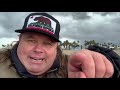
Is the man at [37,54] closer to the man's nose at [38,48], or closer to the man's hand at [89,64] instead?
the man's nose at [38,48]

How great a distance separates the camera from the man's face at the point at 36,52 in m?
1.54

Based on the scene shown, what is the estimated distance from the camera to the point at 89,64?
2.42ft

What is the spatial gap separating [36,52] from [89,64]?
0.90 meters

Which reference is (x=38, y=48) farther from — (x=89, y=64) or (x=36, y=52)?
(x=89, y=64)

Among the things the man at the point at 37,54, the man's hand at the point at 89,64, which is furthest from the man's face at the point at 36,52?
the man's hand at the point at 89,64

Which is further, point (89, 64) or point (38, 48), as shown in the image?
point (38, 48)

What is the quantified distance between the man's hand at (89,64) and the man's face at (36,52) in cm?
75

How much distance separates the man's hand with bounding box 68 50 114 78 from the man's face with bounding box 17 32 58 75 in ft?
2.47

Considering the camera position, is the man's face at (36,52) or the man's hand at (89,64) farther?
the man's face at (36,52)

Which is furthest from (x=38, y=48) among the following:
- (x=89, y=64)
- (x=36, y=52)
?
(x=89, y=64)

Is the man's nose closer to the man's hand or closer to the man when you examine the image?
the man

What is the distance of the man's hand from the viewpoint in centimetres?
74

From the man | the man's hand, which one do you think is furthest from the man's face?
the man's hand
